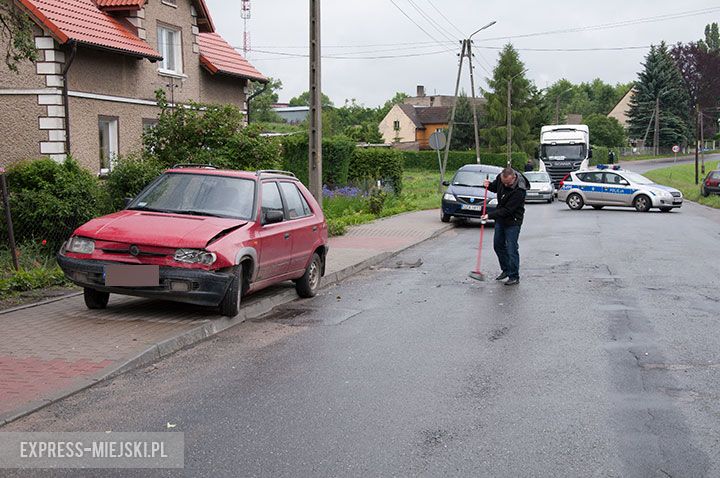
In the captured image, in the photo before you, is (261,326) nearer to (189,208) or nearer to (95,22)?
(189,208)

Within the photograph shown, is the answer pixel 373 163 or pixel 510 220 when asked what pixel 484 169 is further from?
pixel 510 220

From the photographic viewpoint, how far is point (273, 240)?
30.7 feet

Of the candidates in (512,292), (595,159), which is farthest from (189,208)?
(595,159)

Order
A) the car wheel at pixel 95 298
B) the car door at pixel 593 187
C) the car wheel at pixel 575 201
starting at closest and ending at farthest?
1. the car wheel at pixel 95 298
2. the car door at pixel 593 187
3. the car wheel at pixel 575 201

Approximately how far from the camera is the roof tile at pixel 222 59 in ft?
85.0

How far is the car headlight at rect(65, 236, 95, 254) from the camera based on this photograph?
826 centimetres

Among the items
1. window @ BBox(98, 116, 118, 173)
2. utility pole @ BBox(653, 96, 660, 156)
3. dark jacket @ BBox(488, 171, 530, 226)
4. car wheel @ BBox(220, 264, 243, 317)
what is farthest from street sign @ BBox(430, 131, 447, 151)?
utility pole @ BBox(653, 96, 660, 156)

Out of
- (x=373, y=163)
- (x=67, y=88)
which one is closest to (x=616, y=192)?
(x=373, y=163)

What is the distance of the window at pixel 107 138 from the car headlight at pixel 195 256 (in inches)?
555

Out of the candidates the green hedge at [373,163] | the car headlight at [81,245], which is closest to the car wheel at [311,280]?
the car headlight at [81,245]

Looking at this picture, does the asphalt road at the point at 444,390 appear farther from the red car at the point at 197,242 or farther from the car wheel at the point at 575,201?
the car wheel at the point at 575,201

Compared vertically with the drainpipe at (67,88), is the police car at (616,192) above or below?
below

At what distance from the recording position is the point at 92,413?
539 cm

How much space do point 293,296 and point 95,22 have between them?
44.8 ft
